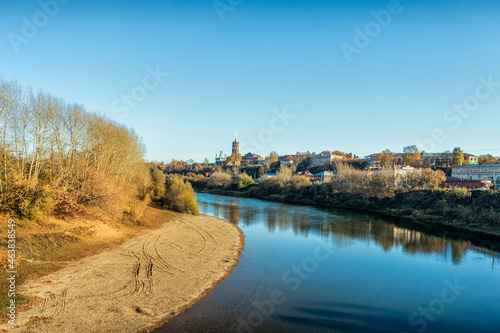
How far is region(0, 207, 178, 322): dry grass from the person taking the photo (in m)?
11.6

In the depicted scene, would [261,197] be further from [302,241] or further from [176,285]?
[176,285]

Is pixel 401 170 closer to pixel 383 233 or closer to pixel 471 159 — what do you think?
pixel 471 159

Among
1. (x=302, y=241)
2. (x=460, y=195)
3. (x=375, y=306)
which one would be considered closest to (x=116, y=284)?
(x=375, y=306)

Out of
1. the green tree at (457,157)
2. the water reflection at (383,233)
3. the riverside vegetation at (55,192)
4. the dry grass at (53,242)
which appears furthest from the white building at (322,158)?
the dry grass at (53,242)

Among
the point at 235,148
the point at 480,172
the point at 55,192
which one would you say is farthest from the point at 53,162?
the point at 235,148

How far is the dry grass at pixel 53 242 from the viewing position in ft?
38.1

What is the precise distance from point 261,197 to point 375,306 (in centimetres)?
5678

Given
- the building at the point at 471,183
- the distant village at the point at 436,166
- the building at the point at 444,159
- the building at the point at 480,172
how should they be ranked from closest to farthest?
the building at the point at 471,183 < the distant village at the point at 436,166 < the building at the point at 480,172 < the building at the point at 444,159

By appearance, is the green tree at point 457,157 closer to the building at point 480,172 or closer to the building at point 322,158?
the building at point 480,172

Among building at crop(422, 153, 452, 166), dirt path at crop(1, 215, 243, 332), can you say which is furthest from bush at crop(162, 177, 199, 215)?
building at crop(422, 153, 452, 166)

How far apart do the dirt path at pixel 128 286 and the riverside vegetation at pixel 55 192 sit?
1.01 metres

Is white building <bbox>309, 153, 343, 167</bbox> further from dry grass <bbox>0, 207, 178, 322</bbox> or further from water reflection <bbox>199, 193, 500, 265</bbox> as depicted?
dry grass <bbox>0, 207, 178, 322</bbox>

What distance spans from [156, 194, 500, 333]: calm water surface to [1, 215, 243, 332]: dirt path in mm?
835

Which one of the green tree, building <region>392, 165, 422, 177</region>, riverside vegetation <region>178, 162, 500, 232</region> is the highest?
the green tree
